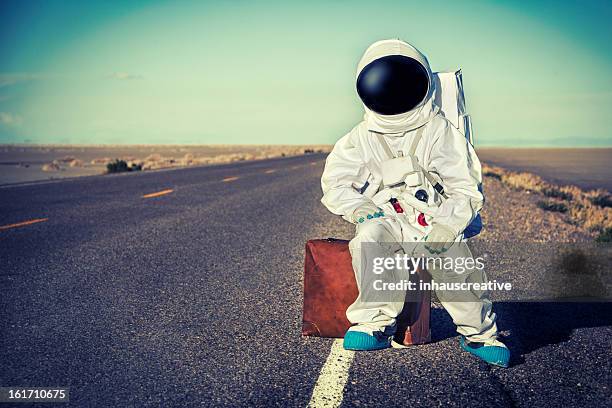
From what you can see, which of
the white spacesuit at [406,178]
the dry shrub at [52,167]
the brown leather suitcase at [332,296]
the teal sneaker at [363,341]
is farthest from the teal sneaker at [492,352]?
the dry shrub at [52,167]

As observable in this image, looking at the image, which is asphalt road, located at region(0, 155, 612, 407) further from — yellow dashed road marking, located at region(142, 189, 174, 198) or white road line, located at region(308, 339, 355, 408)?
yellow dashed road marking, located at region(142, 189, 174, 198)

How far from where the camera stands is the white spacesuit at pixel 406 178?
3.00m

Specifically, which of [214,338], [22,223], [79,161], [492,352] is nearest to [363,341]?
[492,352]

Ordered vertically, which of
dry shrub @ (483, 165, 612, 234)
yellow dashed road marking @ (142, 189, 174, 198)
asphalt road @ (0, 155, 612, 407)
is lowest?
dry shrub @ (483, 165, 612, 234)

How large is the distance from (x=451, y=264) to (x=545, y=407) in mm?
877

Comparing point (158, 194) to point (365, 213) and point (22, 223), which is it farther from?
point (365, 213)

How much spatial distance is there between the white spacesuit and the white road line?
15cm

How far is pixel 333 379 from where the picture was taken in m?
2.73

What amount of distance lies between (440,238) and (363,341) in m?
0.71

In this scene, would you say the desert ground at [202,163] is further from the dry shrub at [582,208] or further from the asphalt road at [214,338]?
the asphalt road at [214,338]

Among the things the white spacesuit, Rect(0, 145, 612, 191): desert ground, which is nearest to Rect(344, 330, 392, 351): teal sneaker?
the white spacesuit

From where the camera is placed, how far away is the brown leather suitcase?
3213 millimetres

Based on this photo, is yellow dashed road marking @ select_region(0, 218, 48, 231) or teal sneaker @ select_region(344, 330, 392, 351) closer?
teal sneaker @ select_region(344, 330, 392, 351)

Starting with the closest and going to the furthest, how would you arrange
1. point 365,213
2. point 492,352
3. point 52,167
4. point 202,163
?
point 492,352, point 365,213, point 52,167, point 202,163
